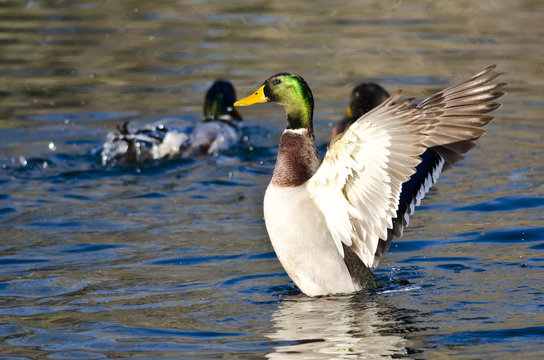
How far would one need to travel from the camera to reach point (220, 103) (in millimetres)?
10820

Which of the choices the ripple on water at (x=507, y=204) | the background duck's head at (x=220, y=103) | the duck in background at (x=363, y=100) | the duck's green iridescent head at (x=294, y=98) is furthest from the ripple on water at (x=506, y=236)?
the background duck's head at (x=220, y=103)

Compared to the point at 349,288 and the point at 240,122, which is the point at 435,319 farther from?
the point at 240,122

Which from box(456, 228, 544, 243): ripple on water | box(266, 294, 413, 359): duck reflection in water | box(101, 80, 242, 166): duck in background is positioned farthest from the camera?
box(101, 80, 242, 166): duck in background

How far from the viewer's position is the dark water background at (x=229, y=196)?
17.7 feet

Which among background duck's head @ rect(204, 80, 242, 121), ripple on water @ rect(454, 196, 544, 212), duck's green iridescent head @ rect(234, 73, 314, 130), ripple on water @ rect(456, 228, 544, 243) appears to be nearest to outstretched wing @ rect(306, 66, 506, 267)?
duck's green iridescent head @ rect(234, 73, 314, 130)

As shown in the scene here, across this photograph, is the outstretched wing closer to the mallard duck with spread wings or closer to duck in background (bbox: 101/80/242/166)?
the mallard duck with spread wings

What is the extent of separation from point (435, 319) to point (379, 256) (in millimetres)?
595

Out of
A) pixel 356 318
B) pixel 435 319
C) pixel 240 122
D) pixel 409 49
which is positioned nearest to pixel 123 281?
pixel 356 318

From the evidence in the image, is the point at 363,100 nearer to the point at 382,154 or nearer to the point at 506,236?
the point at 506,236

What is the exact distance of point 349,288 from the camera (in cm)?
593

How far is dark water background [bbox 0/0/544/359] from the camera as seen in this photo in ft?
17.7

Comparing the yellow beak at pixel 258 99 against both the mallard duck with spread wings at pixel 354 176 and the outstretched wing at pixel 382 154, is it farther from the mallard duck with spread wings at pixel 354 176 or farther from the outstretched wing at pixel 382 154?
the outstretched wing at pixel 382 154

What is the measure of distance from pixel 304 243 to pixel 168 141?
4145 mm

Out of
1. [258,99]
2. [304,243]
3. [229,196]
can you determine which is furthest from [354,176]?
[229,196]
